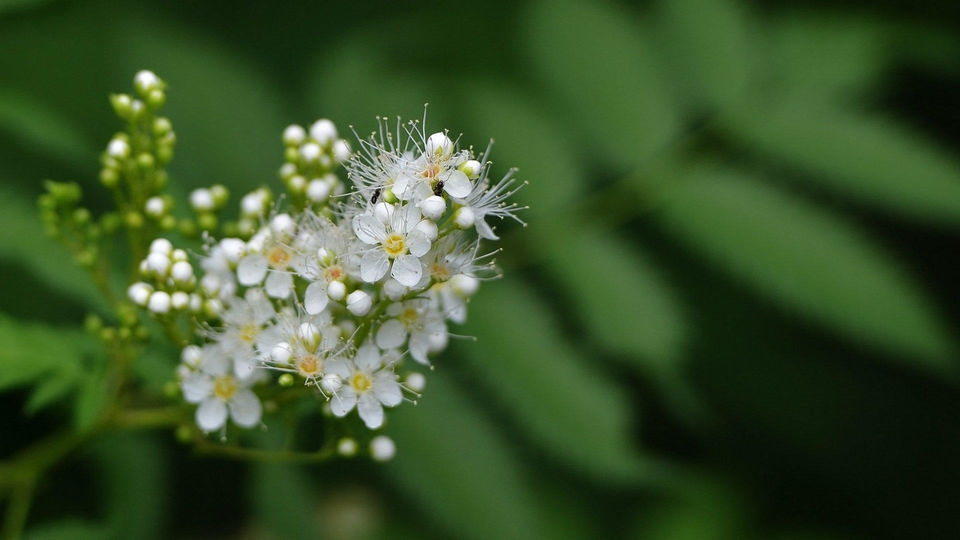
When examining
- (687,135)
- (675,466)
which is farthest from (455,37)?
(675,466)

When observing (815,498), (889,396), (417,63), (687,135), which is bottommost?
(815,498)

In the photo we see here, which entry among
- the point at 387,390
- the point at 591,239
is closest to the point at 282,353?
the point at 387,390

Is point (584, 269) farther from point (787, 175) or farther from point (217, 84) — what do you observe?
point (217, 84)

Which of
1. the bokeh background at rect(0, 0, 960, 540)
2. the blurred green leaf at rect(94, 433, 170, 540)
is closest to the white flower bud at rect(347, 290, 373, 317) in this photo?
the bokeh background at rect(0, 0, 960, 540)

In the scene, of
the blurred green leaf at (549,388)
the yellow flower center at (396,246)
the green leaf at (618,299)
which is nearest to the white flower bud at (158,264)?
the yellow flower center at (396,246)

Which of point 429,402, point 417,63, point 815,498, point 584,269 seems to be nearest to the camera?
point 429,402
